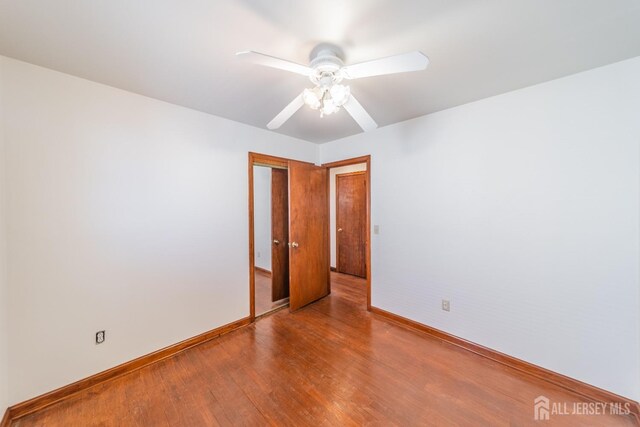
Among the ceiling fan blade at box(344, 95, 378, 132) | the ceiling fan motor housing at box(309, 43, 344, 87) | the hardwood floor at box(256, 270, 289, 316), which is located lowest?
the hardwood floor at box(256, 270, 289, 316)

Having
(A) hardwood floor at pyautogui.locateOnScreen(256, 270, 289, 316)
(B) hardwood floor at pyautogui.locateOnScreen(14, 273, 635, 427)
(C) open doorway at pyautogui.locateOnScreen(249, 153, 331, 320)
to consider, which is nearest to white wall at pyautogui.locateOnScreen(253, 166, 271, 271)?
(A) hardwood floor at pyautogui.locateOnScreen(256, 270, 289, 316)

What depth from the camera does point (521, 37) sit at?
4.42 ft

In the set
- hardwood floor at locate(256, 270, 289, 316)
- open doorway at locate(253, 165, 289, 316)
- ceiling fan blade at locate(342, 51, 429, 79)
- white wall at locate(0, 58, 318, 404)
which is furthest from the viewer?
open doorway at locate(253, 165, 289, 316)

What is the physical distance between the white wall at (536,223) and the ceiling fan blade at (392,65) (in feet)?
4.84

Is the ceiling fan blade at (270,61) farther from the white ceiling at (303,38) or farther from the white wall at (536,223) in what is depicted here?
the white wall at (536,223)

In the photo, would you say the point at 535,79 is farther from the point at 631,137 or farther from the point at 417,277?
A: the point at 417,277

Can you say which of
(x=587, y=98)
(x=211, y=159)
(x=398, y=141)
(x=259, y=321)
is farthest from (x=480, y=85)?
(x=259, y=321)

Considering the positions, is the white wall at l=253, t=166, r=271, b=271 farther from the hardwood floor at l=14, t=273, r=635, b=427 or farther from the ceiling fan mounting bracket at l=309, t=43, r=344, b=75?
the ceiling fan mounting bracket at l=309, t=43, r=344, b=75

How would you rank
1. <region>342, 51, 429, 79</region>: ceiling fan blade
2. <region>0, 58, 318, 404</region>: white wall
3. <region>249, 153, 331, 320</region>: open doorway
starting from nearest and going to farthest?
<region>342, 51, 429, 79</region>: ceiling fan blade < <region>0, 58, 318, 404</region>: white wall < <region>249, 153, 331, 320</region>: open doorway

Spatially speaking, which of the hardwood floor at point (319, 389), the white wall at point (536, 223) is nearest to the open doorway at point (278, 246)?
the hardwood floor at point (319, 389)

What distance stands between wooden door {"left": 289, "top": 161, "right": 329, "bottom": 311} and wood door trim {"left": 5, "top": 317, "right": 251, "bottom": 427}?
1.00 m

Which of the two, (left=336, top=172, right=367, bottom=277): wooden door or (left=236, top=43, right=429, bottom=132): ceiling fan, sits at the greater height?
(left=236, top=43, right=429, bottom=132): ceiling fan

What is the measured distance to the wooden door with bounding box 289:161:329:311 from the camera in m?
3.07

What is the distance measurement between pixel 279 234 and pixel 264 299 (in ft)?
3.33
